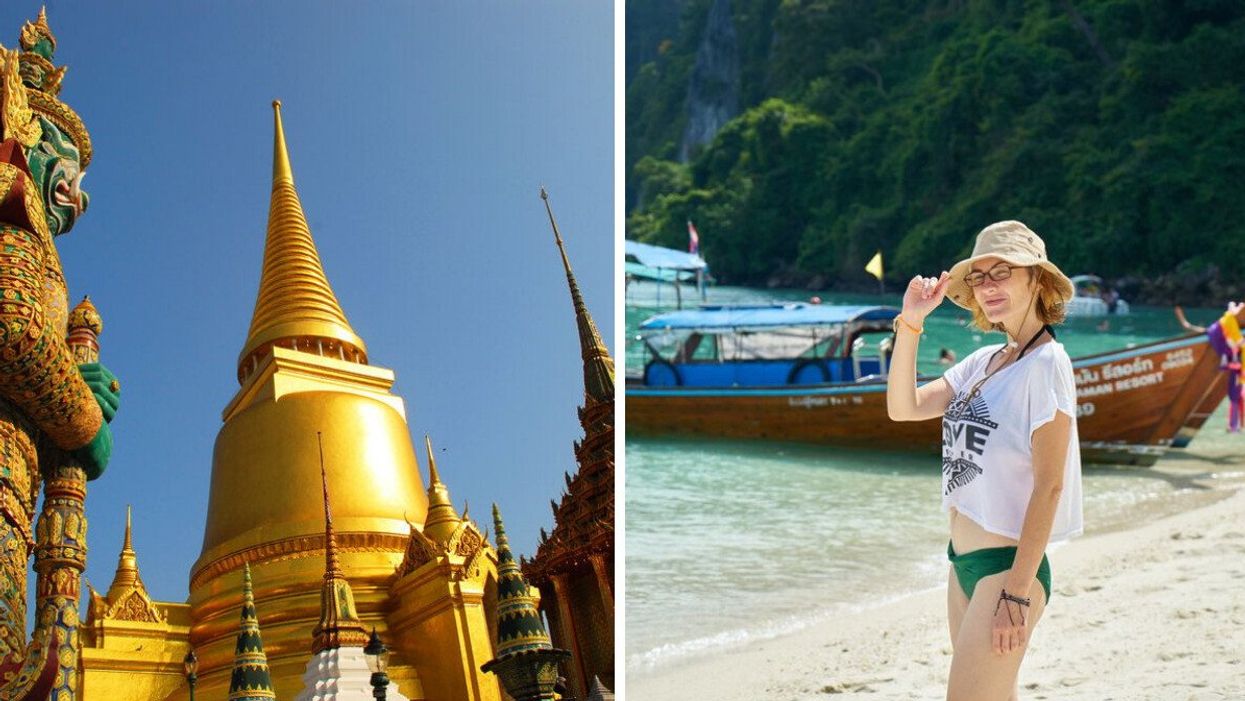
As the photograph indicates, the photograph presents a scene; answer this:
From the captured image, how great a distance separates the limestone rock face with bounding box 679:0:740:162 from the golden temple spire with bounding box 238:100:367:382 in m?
29.1

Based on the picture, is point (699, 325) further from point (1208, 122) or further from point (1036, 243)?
point (1208, 122)

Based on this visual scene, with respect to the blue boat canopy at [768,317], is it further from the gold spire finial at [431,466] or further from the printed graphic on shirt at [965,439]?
the printed graphic on shirt at [965,439]

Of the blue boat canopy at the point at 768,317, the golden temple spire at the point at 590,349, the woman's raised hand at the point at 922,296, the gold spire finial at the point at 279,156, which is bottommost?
the woman's raised hand at the point at 922,296

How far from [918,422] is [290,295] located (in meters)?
7.64

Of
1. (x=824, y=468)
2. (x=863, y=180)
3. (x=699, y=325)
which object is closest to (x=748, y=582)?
(x=824, y=468)

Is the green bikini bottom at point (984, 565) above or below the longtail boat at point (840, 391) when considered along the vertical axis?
below

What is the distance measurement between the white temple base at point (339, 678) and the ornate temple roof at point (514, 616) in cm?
49

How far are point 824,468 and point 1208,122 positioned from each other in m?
14.5

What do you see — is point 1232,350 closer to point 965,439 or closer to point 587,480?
point 587,480

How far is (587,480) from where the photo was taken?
441 centimetres

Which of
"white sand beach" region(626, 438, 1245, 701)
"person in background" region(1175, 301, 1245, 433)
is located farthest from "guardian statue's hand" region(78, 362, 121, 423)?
"person in background" region(1175, 301, 1245, 433)

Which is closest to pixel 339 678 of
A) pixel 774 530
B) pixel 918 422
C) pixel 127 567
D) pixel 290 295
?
pixel 127 567

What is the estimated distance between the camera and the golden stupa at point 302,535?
13.2 feet

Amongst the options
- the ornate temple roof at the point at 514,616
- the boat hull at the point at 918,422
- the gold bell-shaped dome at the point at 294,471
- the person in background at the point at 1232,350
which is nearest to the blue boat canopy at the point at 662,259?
the boat hull at the point at 918,422
